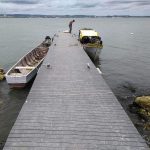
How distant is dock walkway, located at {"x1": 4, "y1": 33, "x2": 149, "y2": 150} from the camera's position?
10211 mm

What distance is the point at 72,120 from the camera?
39.9 ft

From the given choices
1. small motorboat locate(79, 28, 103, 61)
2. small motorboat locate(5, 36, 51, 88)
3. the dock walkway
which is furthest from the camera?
small motorboat locate(79, 28, 103, 61)

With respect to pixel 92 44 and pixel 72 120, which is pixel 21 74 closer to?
pixel 72 120

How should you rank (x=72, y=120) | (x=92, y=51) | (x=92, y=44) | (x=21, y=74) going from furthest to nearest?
(x=92, y=51), (x=92, y=44), (x=21, y=74), (x=72, y=120)

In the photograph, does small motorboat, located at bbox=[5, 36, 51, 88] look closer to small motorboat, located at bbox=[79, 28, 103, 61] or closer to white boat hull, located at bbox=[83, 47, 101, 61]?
white boat hull, located at bbox=[83, 47, 101, 61]

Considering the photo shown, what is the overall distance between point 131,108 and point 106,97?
19.0 feet

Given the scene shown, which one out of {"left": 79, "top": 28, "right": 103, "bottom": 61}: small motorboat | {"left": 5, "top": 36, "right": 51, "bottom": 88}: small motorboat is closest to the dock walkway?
{"left": 5, "top": 36, "right": 51, "bottom": 88}: small motorboat

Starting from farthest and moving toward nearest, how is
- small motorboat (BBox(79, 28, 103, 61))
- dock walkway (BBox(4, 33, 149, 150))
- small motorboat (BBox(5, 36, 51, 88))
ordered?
1. small motorboat (BBox(79, 28, 103, 61))
2. small motorboat (BBox(5, 36, 51, 88))
3. dock walkway (BBox(4, 33, 149, 150))

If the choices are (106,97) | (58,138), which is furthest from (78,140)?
(106,97)

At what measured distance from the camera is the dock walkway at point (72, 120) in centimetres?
1021

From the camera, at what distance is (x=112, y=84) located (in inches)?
1068

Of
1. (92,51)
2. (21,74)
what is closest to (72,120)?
(21,74)

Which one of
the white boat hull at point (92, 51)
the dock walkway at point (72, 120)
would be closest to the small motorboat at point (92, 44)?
the white boat hull at point (92, 51)

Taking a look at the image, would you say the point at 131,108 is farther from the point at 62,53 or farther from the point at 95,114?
the point at 62,53
